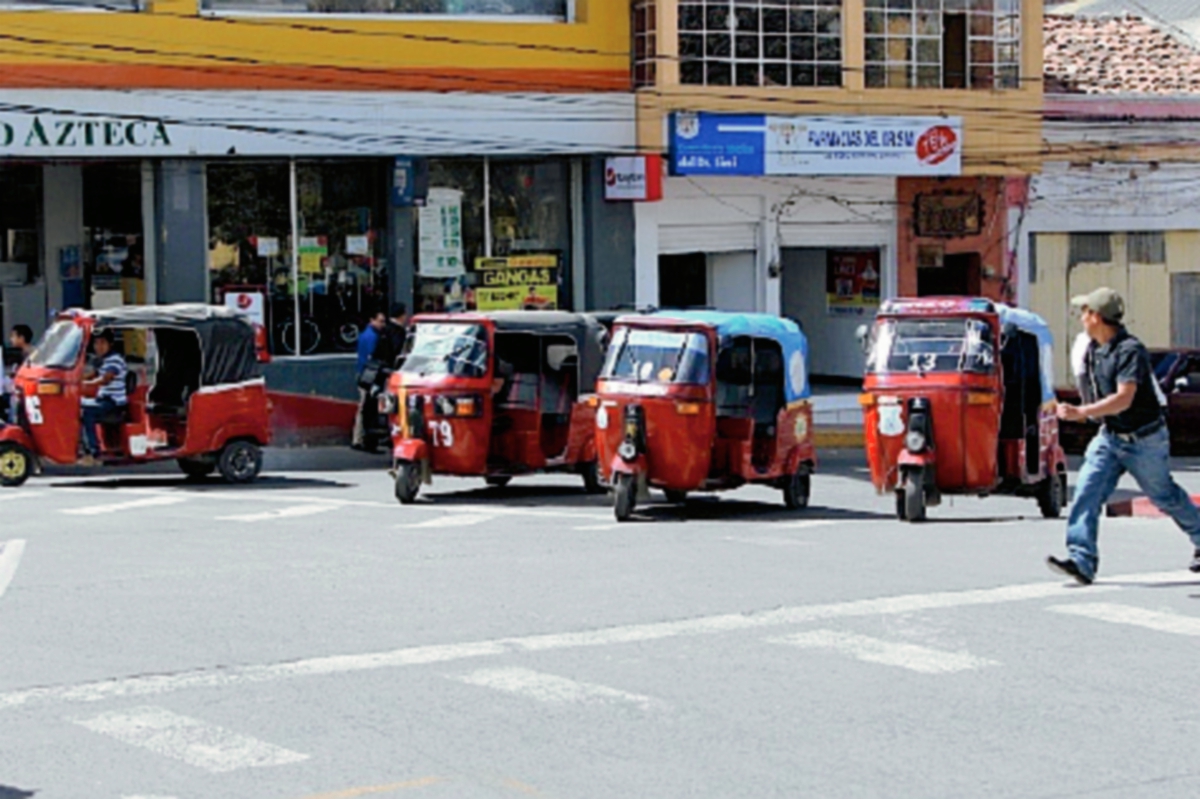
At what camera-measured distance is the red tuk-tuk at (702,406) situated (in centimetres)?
1930

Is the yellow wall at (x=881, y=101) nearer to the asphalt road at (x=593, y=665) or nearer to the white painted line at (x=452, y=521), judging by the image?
the white painted line at (x=452, y=521)

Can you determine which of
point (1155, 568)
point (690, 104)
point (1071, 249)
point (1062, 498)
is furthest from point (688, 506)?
point (1071, 249)

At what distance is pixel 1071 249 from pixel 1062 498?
1782 centimetres

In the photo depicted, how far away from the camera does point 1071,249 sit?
37.8 meters

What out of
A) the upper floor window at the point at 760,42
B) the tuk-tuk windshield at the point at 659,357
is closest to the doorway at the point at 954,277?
the upper floor window at the point at 760,42

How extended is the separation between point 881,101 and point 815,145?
1.44 metres

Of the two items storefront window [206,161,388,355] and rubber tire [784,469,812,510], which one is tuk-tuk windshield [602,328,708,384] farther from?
storefront window [206,161,388,355]

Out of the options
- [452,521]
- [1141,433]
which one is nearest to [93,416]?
[452,521]

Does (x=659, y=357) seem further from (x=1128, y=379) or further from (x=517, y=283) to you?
(x=517, y=283)

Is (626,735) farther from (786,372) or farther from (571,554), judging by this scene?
(786,372)

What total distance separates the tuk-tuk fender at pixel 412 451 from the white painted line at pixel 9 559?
481cm

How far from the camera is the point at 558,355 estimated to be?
22.5 metres

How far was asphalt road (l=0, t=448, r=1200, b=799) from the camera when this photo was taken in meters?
8.61

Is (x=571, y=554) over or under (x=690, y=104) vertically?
under
